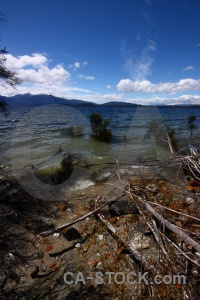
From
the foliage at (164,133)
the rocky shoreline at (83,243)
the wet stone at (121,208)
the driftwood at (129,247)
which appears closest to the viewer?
the rocky shoreline at (83,243)

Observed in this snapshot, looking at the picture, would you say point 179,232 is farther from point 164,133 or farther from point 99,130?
point 99,130

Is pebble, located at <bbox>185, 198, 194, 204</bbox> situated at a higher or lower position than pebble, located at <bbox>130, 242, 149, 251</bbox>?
higher

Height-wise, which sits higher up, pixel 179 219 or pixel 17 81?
pixel 17 81

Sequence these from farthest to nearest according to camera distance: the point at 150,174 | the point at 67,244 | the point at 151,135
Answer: the point at 151,135, the point at 150,174, the point at 67,244

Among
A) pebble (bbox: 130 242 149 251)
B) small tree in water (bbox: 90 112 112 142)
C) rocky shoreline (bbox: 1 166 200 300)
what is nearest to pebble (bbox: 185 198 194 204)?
rocky shoreline (bbox: 1 166 200 300)

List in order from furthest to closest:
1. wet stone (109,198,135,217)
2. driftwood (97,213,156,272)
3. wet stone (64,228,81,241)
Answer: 1. wet stone (109,198,135,217)
2. wet stone (64,228,81,241)
3. driftwood (97,213,156,272)

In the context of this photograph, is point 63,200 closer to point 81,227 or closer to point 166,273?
point 81,227

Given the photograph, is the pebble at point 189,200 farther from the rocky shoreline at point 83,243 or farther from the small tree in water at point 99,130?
the small tree in water at point 99,130

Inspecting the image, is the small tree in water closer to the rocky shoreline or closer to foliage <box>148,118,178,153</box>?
foliage <box>148,118,178,153</box>

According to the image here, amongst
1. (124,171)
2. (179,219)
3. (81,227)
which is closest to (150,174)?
(124,171)

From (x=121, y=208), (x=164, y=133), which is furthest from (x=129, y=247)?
(x=164, y=133)

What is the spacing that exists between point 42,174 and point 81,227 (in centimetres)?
435

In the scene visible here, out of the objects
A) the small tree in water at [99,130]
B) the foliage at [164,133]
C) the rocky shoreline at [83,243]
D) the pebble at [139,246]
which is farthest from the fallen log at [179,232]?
the small tree in water at [99,130]

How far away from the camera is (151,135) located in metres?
16.8
